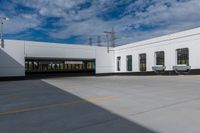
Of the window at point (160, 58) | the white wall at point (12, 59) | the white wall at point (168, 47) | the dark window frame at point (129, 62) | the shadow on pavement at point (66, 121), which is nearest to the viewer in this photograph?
the shadow on pavement at point (66, 121)

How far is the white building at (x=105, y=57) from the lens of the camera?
28344 millimetres

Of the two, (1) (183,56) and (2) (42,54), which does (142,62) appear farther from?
(2) (42,54)

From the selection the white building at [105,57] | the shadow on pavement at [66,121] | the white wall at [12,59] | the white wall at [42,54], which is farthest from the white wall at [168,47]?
the shadow on pavement at [66,121]

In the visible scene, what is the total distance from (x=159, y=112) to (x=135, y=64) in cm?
3122

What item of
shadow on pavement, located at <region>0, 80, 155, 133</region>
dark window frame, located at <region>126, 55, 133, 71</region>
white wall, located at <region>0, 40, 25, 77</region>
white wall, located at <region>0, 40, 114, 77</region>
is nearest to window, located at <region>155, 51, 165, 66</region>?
dark window frame, located at <region>126, 55, 133, 71</region>

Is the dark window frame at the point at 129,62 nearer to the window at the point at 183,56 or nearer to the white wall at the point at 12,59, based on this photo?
the window at the point at 183,56

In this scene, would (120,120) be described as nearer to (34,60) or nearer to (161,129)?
(161,129)

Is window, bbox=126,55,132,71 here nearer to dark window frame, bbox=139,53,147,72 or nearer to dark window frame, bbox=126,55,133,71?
dark window frame, bbox=126,55,133,71

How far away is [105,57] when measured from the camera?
133 feet

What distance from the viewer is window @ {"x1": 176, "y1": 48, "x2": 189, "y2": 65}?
92.0 ft

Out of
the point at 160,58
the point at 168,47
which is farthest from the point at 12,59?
the point at 168,47

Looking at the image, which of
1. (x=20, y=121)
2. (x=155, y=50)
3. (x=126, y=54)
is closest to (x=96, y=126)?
(x=20, y=121)

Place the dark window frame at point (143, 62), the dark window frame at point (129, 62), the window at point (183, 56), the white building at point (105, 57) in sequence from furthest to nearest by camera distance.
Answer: the dark window frame at point (129, 62) → the dark window frame at point (143, 62) → the white building at point (105, 57) → the window at point (183, 56)

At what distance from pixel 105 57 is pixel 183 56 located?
15271 mm
